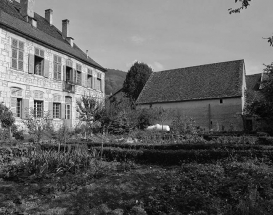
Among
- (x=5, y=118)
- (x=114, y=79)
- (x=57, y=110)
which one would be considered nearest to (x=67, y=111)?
(x=57, y=110)

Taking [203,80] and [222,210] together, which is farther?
[203,80]

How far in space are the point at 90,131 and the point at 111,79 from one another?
193 feet

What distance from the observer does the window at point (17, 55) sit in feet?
54.0

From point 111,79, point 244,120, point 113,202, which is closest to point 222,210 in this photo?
point 113,202

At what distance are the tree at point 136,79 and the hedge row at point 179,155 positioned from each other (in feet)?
112

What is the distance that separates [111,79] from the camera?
250 feet

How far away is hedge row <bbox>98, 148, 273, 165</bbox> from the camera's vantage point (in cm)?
802

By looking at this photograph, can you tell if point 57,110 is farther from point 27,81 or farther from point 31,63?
point 31,63

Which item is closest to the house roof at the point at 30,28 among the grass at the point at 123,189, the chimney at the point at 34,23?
the chimney at the point at 34,23

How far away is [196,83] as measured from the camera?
96.3ft

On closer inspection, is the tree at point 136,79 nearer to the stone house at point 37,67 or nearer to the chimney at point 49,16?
the stone house at point 37,67

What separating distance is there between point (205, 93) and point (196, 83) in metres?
2.36

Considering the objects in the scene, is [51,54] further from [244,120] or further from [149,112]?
[244,120]

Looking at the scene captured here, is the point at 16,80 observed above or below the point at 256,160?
above
